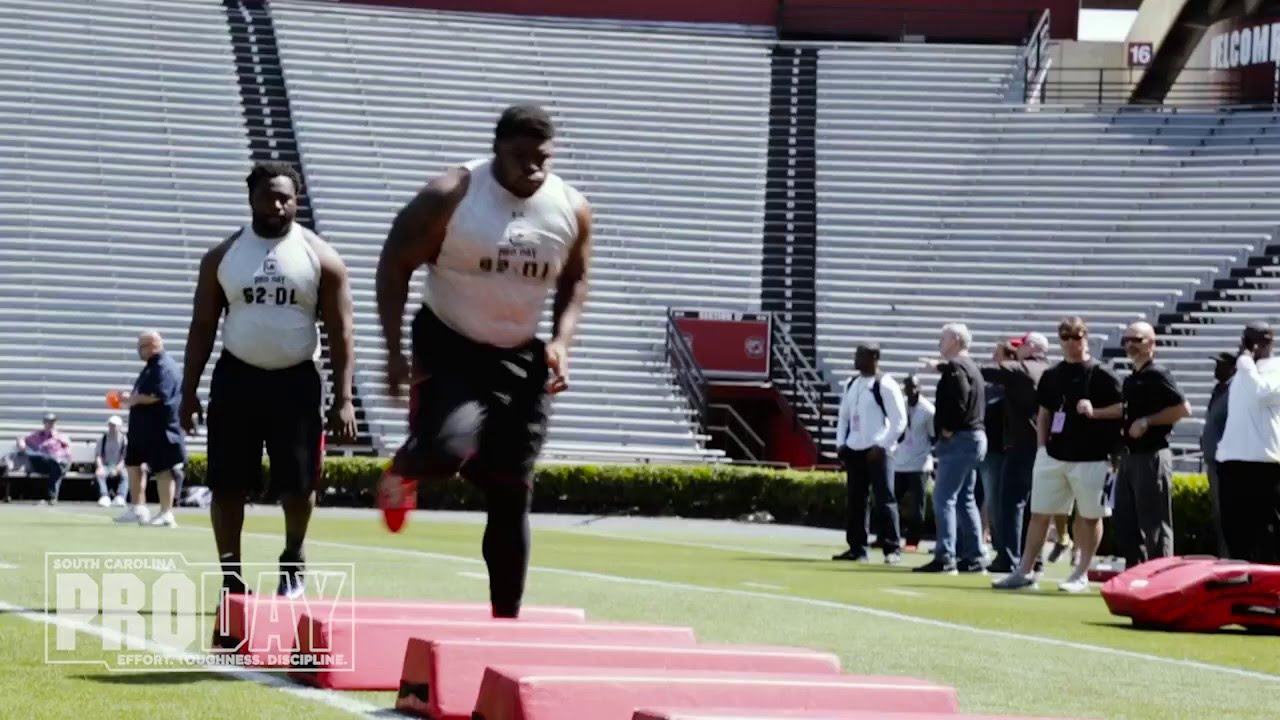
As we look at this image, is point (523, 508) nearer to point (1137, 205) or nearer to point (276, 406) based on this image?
point (276, 406)

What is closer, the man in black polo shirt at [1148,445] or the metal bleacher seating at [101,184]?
the man in black polo shirt at [1148,445]

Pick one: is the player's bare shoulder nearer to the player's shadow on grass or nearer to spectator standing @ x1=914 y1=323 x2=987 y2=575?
the player's shadow on grass

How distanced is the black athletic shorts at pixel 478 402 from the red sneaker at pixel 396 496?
0.11 metres

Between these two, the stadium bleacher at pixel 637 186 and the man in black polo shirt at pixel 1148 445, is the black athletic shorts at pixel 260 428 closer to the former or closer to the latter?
the man in black polo shirt at pixel 1148 445

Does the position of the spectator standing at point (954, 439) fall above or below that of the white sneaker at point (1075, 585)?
above

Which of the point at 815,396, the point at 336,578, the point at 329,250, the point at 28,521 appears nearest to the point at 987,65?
the point at 815,396

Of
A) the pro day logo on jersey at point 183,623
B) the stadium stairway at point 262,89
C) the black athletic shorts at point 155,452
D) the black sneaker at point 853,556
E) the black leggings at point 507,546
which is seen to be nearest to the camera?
the pro day logo on jersey at point 183,623

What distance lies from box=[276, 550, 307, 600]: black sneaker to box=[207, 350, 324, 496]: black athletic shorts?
26 centimetres

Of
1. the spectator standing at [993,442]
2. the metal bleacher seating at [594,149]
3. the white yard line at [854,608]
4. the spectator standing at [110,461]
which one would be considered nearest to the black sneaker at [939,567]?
the spectator standing at [993,442]

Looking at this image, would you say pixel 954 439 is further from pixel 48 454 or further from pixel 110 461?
pixel 48 454

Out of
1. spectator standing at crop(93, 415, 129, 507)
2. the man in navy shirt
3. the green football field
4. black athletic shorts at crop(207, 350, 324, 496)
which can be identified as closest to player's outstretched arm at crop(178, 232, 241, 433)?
black athletic shorts at crop(207, 350, 324, 496)

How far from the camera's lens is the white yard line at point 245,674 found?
6.63m

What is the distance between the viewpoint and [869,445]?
62.4 ft

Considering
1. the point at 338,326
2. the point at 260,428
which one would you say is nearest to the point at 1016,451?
the point at 338,326
